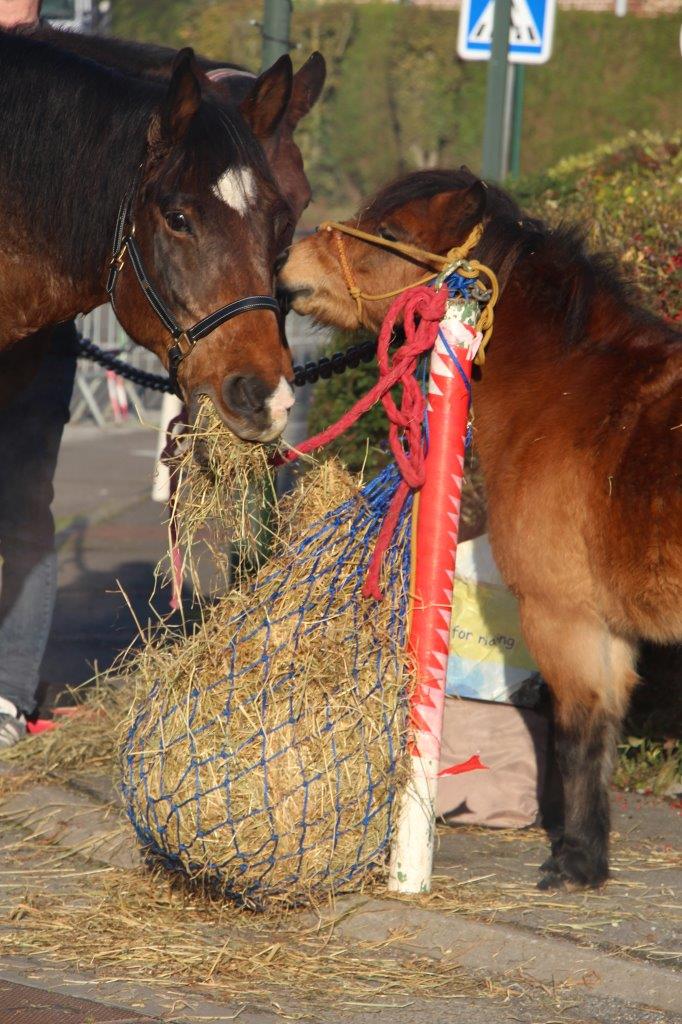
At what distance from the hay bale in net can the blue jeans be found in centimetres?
158

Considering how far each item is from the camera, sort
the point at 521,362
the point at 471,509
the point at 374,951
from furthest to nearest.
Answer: the point at 471,509 → the point at 521,362 → the point at 374,951

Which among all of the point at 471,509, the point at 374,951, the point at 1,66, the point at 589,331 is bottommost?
the point at 374,951

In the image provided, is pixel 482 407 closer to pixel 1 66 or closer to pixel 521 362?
pixel 521 362

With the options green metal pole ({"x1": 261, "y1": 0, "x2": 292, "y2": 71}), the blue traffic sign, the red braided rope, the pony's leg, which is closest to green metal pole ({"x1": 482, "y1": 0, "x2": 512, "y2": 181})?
the blue traffic sign

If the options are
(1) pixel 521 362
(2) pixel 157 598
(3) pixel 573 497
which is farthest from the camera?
(2) pixel 157 598

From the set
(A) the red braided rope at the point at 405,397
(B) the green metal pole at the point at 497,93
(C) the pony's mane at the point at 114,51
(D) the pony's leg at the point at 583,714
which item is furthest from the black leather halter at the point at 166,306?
(B) the green metal pole at the point at 497,93

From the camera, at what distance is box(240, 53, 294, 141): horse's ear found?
392 cm

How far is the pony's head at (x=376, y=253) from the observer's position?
4.18m

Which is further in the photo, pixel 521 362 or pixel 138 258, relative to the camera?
pixel 521 362

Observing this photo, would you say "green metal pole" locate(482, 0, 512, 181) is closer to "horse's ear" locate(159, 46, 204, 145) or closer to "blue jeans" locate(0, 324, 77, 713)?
"blue jeans" locate(0, 324, 77, 713)

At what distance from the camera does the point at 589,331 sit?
13.9 ft

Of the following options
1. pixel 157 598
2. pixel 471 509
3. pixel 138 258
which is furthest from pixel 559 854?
pixel 157 598

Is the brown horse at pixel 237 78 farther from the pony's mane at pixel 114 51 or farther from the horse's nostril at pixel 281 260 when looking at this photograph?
the horse's nostril at pixel 281 260

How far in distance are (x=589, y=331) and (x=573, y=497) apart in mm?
586
